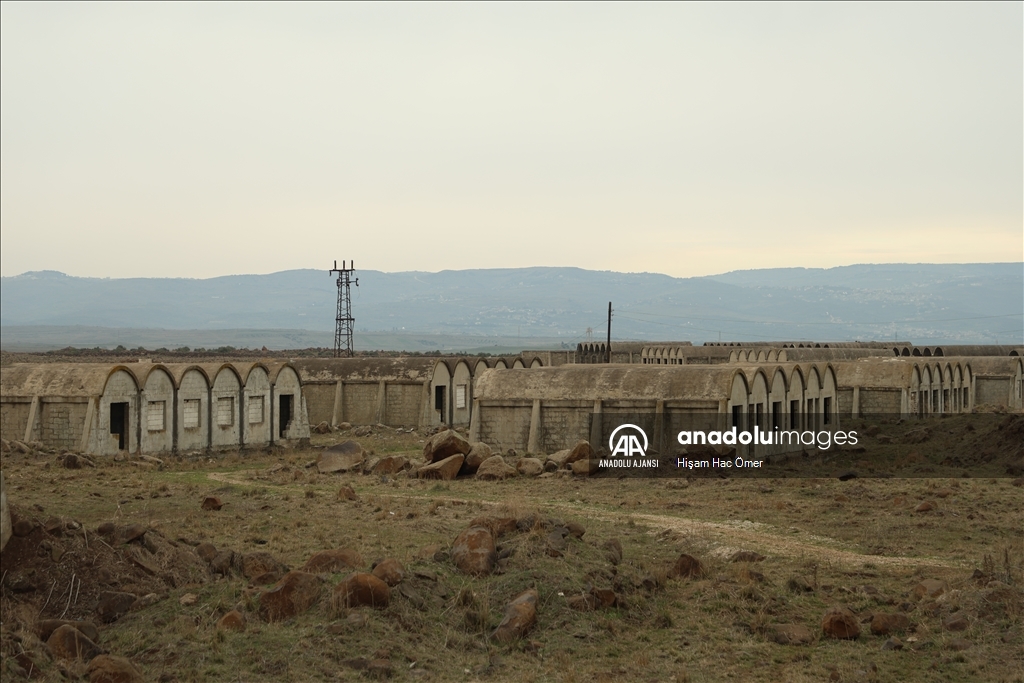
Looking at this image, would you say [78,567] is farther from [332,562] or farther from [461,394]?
[461,394]

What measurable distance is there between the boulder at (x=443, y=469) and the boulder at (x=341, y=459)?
235 cm

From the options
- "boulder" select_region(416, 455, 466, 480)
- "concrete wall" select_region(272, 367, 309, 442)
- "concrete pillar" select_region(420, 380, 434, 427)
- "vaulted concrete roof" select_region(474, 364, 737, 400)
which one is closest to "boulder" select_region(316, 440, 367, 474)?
"boulder" select_region(416, 455, 466, 480)

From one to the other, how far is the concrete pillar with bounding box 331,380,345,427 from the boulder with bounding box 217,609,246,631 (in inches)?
1187

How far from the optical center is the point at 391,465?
85.6ft

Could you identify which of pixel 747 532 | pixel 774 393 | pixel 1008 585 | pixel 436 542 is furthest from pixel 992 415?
pixel 436 542

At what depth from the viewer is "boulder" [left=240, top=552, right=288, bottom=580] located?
13.3 meters

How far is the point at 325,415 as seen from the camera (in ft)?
139

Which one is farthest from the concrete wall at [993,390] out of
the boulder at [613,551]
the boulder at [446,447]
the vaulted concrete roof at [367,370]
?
the boulder at [613,551]

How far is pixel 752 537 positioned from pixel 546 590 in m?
5.72

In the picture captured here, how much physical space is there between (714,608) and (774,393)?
16797mm

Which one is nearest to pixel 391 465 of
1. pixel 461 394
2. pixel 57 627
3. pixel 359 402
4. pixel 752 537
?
pixel 752 537

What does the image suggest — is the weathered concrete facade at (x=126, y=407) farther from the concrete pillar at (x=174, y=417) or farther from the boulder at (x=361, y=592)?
the boulder at (x=361, y=592)

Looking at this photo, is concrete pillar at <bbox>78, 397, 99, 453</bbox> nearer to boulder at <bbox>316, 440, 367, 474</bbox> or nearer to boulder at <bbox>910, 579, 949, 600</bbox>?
boulder at <bbox>316, 440, 367, 474</bbox>

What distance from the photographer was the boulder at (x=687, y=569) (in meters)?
15.0
